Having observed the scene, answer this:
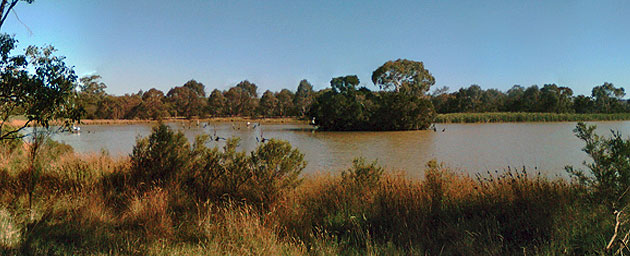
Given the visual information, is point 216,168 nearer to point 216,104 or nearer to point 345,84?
point 345,84

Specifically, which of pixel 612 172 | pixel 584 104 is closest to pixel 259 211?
pixel 612 172

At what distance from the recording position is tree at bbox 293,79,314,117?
64.5m

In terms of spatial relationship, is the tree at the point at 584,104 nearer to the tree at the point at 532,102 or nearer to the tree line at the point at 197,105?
the tree at the point at 532,102

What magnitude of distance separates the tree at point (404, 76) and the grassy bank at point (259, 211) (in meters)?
43.8

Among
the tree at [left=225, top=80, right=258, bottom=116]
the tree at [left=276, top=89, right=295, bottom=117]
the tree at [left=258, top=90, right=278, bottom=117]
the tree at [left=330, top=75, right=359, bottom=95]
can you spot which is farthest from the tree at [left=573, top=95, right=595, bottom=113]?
the tree at [left=225, top=80, right=258, bottom=116]

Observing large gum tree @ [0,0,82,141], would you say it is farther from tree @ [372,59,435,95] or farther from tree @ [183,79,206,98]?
tree @ [183,79,206,98]

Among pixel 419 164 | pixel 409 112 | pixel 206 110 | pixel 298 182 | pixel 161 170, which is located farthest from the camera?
pixel 206 110

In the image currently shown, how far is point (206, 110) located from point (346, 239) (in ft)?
227

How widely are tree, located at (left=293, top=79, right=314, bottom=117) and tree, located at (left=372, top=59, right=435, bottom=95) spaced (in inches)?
665

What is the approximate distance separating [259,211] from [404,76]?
155 ft

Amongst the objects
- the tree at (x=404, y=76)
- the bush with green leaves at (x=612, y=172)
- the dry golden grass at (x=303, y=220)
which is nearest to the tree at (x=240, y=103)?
the tree at (x=404, y=76)

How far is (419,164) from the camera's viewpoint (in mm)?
11039

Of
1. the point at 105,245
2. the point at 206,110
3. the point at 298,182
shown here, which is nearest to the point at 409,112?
the point at 298,182

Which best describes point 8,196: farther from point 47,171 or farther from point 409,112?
point 409,112
